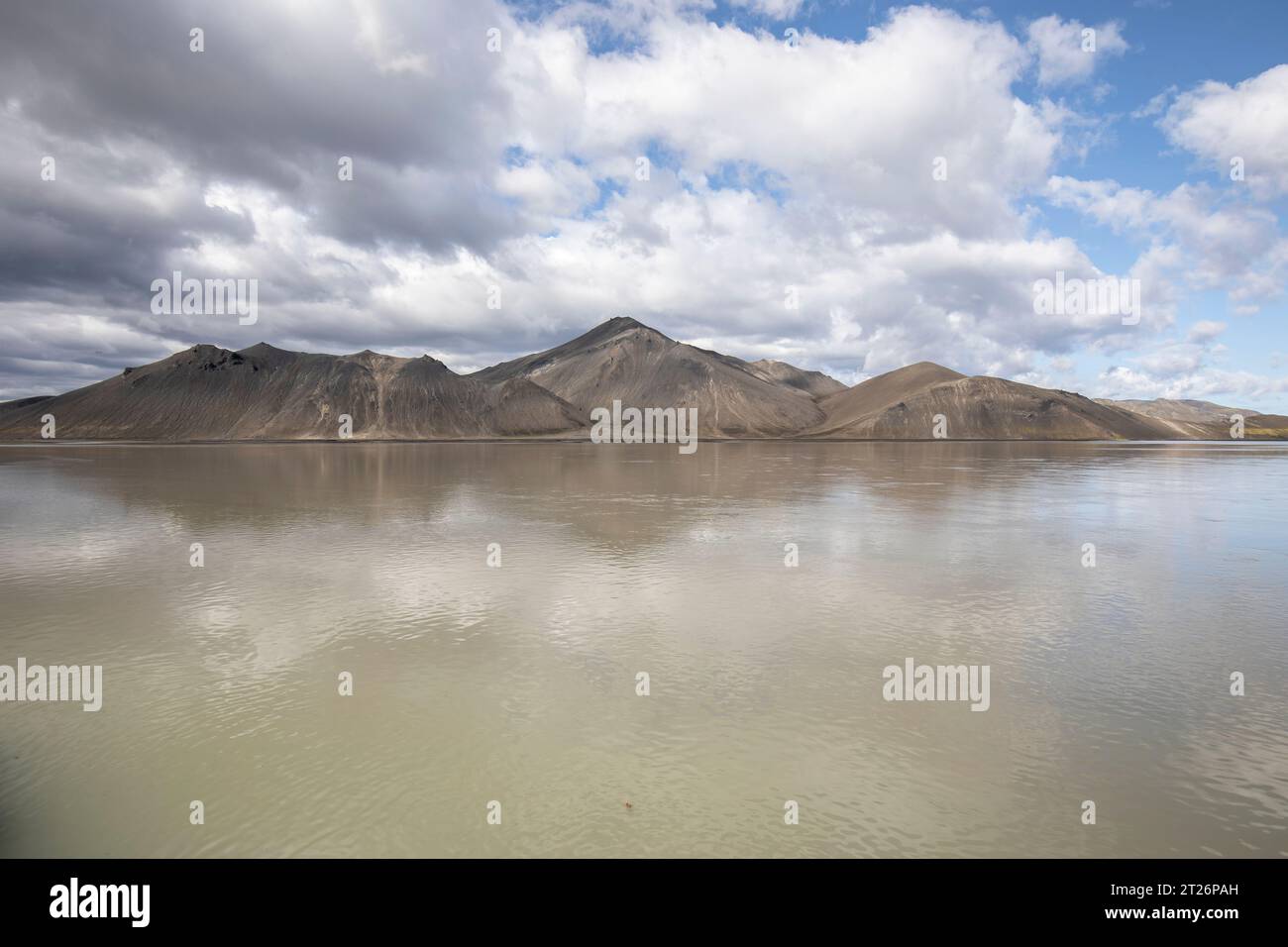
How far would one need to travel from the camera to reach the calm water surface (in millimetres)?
6426

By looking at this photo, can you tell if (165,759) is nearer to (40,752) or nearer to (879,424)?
(40,752)

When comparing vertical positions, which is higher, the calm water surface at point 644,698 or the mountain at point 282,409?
the mountain at point 282,409

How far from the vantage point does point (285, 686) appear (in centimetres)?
986

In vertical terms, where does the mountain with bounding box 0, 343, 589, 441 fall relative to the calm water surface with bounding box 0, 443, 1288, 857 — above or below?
above

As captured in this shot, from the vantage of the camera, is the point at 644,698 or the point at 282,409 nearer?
the point at 644,698

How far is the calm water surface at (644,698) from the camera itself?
6426 mm

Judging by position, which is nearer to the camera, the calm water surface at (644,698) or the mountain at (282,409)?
the calm water surface at (644,698)

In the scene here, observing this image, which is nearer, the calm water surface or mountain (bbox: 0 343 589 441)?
the calm water surface

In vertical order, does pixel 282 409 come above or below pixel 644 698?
above

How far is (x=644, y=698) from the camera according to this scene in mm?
9438
